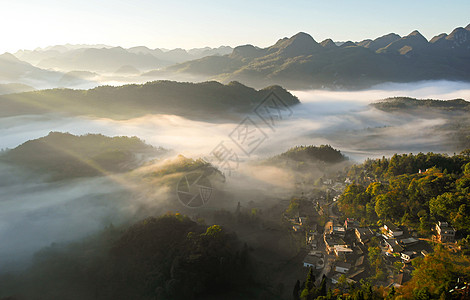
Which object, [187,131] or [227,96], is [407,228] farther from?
[227,96]

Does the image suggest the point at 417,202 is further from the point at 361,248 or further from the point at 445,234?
the point at 361,248

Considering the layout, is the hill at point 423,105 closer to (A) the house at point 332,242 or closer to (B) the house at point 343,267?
(A) the house at point 332,242

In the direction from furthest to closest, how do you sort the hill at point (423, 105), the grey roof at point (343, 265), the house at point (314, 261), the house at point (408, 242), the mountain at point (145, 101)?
the hill at point (423, 105)
the mountain at point (145, 101)
the house at point (314, 261)
the house at point (408, 242)
the grey roof at point (343, 265)

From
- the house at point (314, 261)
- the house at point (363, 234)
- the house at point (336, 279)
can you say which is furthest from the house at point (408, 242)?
the house at point (314, 261)

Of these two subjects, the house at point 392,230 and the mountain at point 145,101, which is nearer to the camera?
the house at point 392,230

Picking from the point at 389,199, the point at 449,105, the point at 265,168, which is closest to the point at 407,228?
the point at 389,199
